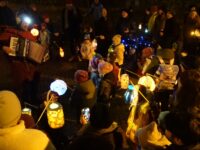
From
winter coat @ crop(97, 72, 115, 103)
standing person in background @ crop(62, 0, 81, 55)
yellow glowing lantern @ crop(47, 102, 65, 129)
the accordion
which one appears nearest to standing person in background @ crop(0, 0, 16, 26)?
standing person in background @ crop(62, 0, 81, 55)

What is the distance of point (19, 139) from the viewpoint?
3719 millimetres

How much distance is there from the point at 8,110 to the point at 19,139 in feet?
1.03

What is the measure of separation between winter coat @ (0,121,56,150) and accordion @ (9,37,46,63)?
443 centimetres

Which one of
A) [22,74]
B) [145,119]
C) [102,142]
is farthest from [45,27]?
[102,142]

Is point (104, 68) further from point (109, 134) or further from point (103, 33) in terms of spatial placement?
point (103, 33)

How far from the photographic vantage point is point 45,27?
1216 cm

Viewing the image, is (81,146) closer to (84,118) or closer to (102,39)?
(84,118)

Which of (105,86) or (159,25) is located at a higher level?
(159,25)

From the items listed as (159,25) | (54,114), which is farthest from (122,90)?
(159,25)

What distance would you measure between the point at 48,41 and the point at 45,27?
1.60 ft

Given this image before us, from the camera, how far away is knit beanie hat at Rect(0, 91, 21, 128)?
3.70 metres

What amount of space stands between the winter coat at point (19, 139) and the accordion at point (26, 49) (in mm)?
4433

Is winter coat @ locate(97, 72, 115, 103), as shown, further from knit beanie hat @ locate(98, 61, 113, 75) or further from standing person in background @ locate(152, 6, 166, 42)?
standing person in background @ locate(152, 6, 166, 42)

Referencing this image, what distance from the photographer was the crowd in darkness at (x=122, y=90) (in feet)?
12.7
